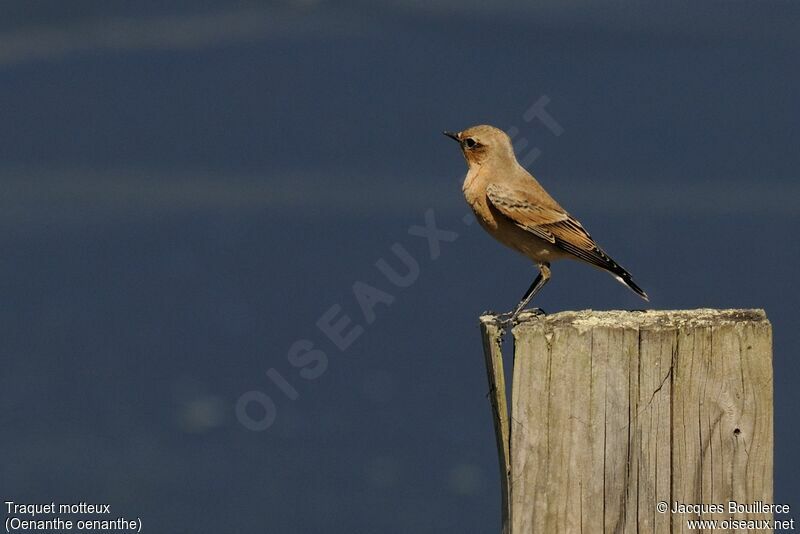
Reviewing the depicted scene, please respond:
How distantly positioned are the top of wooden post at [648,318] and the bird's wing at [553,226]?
2.15 m

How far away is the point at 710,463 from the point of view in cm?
433

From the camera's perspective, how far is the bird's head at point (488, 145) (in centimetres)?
753

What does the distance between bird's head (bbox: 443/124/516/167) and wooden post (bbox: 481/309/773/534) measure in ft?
10.7

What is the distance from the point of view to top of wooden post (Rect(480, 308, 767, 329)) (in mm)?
4355

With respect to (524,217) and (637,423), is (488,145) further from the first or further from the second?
(637,423)

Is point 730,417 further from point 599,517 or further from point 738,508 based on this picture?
point 599,517

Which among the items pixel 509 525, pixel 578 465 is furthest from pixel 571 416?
pixel 509 525

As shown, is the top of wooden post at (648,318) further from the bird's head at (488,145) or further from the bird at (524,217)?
the bird's head at (488,145)

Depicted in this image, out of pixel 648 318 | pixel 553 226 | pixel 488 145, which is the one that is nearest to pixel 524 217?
pixel 553 226

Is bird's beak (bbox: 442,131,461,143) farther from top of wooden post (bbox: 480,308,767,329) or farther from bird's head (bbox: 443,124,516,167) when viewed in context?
top of wooden post (bbox: 480,308,767,329)

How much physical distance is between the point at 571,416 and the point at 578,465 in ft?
0.64

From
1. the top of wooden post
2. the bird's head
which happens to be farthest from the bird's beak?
the top of wooden post

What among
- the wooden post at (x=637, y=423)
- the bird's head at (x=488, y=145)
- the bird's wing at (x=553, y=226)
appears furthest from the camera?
the bird's head at (x=488, y=145)

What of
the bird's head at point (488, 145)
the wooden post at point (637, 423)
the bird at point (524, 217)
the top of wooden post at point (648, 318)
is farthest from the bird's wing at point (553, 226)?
the wooden post at point (637, 423)
